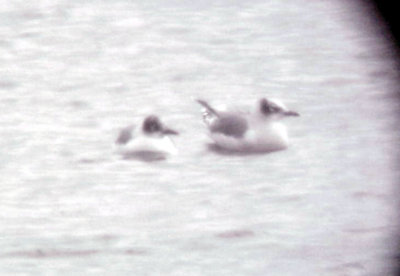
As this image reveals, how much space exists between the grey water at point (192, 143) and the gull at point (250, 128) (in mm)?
115

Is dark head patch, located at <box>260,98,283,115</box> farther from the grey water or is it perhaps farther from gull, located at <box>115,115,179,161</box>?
gull, located at <box>115,115,179,161</box>

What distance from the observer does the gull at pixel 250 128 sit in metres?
8.29

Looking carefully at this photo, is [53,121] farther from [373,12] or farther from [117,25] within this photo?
[373,12]

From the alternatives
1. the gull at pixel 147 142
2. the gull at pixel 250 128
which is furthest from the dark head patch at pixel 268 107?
the gull at pixel 147 142

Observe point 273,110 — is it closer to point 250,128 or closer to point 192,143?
point 250,128

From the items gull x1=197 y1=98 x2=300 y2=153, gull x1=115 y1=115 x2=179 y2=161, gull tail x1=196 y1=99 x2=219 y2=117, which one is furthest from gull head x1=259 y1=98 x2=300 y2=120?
gull x1=115 y1=115 x2=179 y2=161

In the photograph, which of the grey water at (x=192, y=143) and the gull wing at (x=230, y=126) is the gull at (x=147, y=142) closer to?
the grey water at (x=192, y=143)

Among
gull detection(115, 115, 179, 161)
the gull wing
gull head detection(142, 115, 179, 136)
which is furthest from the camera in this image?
the gull wing

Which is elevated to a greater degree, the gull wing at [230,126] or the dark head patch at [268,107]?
the dark head patch at [268,107]

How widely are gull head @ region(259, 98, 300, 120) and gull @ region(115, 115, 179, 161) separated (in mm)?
612

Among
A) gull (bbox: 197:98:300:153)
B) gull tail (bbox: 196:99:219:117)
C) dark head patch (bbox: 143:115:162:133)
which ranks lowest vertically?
gull (bbox: 197:98:300:153)

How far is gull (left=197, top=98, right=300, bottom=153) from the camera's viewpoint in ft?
27.2

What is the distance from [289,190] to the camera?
23.8 feet

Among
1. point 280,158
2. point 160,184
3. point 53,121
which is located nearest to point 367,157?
point 280,158
